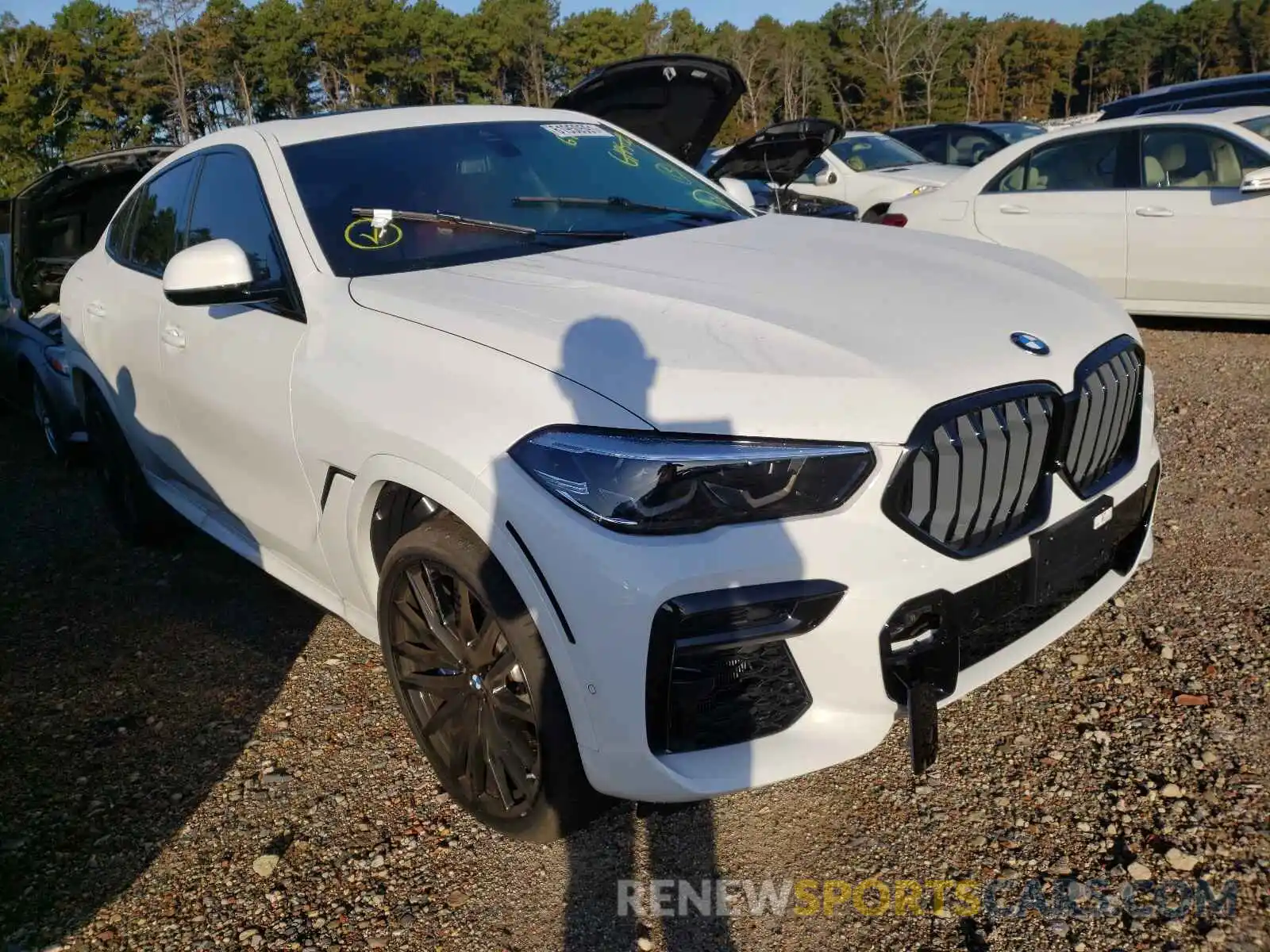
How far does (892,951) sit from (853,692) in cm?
56

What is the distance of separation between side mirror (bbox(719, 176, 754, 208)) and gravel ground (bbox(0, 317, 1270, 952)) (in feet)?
6.66

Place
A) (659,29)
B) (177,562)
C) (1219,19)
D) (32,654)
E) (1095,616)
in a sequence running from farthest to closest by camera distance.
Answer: (1219,19)
(659,29)
(177,562)
(32,654)
(1095,616)

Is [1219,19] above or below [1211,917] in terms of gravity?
above

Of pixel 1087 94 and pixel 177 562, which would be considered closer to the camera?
pixel 177 562

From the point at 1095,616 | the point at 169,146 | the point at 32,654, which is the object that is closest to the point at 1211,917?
the point at 1095,616

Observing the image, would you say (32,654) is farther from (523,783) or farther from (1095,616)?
→ (1095,616)

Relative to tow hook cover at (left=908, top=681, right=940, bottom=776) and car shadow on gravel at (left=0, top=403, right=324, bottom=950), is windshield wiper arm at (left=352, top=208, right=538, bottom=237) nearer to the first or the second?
car shadow on gravel at (left=0, top=403, right=324, bottom=950)

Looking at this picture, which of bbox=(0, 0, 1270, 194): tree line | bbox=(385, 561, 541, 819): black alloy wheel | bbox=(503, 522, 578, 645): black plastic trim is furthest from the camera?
bbox=(0, 0, 1270, 194): tree line

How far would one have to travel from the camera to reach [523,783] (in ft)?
7.82

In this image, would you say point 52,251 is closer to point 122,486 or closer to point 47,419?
point 47,419

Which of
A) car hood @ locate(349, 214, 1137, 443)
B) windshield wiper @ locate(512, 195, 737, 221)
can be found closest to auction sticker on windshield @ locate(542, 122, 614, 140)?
windshield wiper @ locate(512, 195, 737, 221)

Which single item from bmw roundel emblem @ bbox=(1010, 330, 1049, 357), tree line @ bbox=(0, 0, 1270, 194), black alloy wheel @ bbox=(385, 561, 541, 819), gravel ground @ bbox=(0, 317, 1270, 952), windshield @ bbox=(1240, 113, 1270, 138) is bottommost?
gravel ground @ bbox=(0, 317, 1270, 952)

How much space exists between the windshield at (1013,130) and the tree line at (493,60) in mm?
17084

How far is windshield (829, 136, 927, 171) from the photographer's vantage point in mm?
11133
